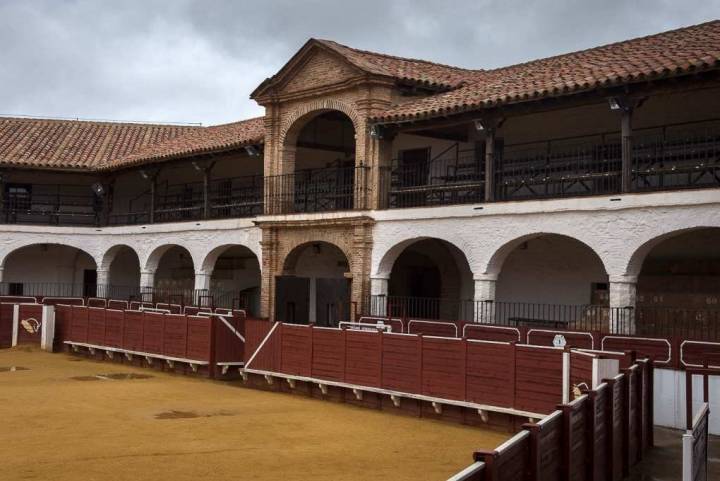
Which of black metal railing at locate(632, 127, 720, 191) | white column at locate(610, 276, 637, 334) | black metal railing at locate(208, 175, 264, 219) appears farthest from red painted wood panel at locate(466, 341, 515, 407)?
black metal railing at locate(208, 175, 264, 219)

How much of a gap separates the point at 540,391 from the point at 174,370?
1066 centimetres

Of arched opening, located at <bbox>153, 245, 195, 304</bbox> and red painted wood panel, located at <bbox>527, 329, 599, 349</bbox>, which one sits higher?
arched opening, located at <bbox>153, 245, 195, 304</bbox>

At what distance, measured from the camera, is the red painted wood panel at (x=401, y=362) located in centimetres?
1508

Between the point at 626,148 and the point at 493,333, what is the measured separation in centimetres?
434

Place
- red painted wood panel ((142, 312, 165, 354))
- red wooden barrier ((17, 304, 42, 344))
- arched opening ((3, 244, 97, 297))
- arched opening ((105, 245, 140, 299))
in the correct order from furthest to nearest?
arched opening ((105, 245, 140, 299)) < arched opening ((3, 244, 97, 297)) < red wooden barrier ((17, 304, 42, 344)) < red painted wood panel ((142, 312, 165, 354))

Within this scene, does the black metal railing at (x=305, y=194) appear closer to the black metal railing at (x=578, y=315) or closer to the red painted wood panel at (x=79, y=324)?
the black metal railing at (x=578, y=315)

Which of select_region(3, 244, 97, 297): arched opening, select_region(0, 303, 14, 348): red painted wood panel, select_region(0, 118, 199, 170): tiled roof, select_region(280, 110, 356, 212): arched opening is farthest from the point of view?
select_region(3, 244, 97, 297): arched opening

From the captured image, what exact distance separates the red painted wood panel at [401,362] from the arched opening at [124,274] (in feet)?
61.0

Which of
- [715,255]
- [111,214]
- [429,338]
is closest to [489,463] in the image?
[429,338]

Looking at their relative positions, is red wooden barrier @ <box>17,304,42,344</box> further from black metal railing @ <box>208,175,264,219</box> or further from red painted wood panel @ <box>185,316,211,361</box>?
red painted wood panel @ <box>185,316,211,361</box>

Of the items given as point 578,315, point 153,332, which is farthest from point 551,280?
point 153,332

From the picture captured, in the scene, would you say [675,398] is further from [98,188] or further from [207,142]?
[98,188]

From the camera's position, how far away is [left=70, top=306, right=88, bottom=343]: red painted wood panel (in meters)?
23.9

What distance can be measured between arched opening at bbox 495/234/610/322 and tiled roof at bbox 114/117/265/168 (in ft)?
25.7
